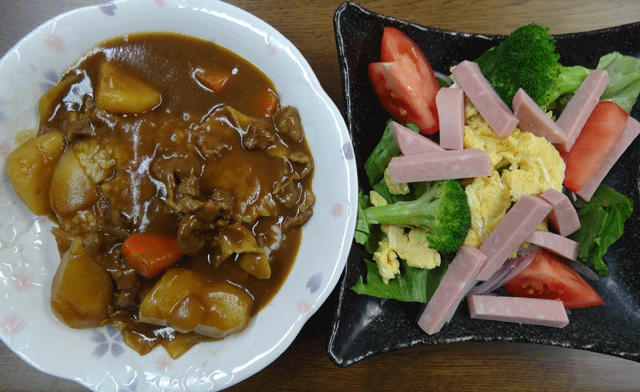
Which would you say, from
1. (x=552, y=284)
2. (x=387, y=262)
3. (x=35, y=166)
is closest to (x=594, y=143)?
(x=552, y=284)

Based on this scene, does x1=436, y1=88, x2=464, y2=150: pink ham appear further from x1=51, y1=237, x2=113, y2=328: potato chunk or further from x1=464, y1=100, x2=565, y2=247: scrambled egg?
x1=51, y1=237, x2=113, y2=328: potato chunk


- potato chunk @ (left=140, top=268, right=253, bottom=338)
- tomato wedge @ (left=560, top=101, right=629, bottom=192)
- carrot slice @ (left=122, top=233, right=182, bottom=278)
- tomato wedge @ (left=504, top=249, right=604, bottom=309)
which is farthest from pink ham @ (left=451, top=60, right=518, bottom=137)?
carrot slice @ (left=122, top=233, right=182, bottom=278)

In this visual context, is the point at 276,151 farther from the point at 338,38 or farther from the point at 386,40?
the point at 386,40

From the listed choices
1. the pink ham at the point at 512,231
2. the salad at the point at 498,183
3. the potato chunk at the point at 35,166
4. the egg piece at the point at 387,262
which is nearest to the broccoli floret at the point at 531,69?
the salad at the point at 498,183

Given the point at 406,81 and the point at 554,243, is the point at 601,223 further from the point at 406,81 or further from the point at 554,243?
the point at 406,81

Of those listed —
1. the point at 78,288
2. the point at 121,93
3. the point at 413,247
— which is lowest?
the point at 413,247

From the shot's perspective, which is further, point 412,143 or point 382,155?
point 382,155

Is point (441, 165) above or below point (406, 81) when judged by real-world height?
below
